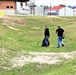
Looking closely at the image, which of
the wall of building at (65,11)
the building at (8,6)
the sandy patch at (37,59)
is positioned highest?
the sandy patch at (37,59)

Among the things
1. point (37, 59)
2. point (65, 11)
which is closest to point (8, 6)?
point (65, 11)

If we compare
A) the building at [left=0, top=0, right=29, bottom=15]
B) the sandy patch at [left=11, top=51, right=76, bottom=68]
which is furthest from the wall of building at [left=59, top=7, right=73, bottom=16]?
the sandy patch at [left=11, top=51, right=76, bottom=68]

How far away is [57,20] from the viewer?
2458 inches

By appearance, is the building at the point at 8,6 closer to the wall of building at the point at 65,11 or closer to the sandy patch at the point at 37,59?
the wall of building at the point at 65,11

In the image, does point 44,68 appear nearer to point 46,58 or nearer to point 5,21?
point 46,58

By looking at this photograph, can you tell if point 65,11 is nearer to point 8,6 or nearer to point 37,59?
point 8,6

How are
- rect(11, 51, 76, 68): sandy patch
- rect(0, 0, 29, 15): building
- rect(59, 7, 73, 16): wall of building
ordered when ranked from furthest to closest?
rect(59, 7, 73, 16): wall of building
rect(0, 0, 29, 15): building
rect(11, 51, 76, 68): sandy patch

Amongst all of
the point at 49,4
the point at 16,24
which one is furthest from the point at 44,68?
the point at 49,4

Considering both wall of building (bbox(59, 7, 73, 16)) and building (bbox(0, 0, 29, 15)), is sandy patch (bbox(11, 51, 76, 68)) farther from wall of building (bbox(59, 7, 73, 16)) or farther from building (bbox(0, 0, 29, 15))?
wall of building (bbox(59, 7, 73, 16))

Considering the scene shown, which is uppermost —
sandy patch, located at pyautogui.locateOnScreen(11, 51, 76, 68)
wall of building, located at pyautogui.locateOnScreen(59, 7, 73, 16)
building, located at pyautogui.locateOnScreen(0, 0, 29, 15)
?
sandy patch, located at pyautogui.locateOnScreen(11, 51, 76, 68)

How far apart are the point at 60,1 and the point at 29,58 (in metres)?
119

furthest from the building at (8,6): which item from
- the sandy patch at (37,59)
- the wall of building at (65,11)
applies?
the sandy patch at (37,59)

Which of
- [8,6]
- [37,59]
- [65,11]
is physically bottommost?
[65,11]

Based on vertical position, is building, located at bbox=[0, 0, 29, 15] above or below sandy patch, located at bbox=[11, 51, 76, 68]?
below
